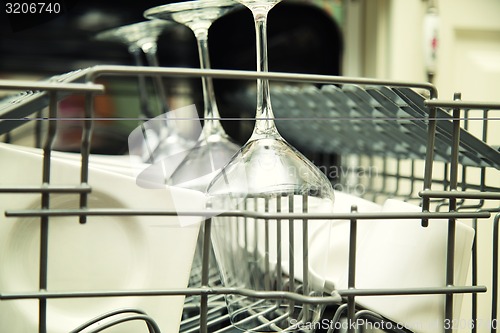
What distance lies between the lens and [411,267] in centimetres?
27

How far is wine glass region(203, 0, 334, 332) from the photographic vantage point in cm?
26

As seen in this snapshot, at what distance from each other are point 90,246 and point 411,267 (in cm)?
14

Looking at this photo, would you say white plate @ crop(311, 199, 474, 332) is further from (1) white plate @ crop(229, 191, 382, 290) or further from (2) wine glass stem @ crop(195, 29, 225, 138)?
(2) wine glass stem @ crop(195, 29, 225, 138)

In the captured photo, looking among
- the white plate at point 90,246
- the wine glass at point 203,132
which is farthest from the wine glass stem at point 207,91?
the white plate at point 90,246

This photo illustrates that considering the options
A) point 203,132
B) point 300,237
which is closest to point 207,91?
point 203,132

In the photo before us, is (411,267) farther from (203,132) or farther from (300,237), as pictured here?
(203,132)

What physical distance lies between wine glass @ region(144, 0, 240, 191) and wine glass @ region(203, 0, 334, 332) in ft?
0.14

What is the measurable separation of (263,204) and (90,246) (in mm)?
78

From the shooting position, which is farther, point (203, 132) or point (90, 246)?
point (203, 132)

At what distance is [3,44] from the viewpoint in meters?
0.76

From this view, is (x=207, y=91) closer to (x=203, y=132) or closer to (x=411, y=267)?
(x=203, y=132)

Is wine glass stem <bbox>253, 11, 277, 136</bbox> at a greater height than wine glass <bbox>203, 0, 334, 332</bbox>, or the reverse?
wine glass stem <bbox>253, 11, 277, 136</bbox>

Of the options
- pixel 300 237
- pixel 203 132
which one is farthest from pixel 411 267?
pixel 203 132

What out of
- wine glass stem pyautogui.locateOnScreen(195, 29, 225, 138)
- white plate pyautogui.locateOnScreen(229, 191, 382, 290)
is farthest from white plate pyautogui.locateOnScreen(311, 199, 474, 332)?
wine glass stem pyautogui.locateOnScreen(195, 29, 225, 138)
